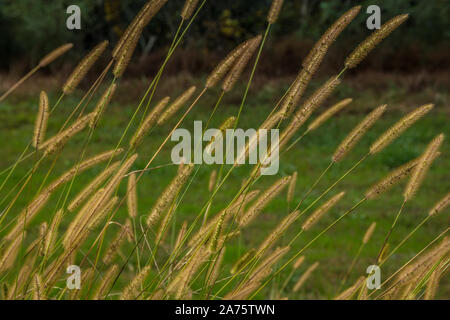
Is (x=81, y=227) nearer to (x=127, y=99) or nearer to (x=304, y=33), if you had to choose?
(x=127, y=99)

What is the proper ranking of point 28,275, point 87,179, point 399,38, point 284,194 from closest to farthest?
point 28,275 → point 284,194 → point 87,179 → point 399,38

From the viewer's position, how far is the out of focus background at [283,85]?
20.7 ft

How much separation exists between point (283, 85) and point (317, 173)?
16.7ft

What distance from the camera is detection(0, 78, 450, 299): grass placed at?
5.31 metres

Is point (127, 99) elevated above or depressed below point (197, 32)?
below

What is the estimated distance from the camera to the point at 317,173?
8.11 metres

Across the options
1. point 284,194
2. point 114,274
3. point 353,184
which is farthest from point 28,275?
point 353,184

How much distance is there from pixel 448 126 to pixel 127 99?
6.38 metres

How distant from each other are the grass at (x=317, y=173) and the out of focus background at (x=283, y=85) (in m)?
0.02

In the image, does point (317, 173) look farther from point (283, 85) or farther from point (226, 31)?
point (226, 31)

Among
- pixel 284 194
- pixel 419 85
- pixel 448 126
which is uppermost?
pixel 419 85

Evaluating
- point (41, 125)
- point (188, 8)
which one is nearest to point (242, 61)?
point (188, 8)

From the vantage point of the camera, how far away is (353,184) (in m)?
7.64
